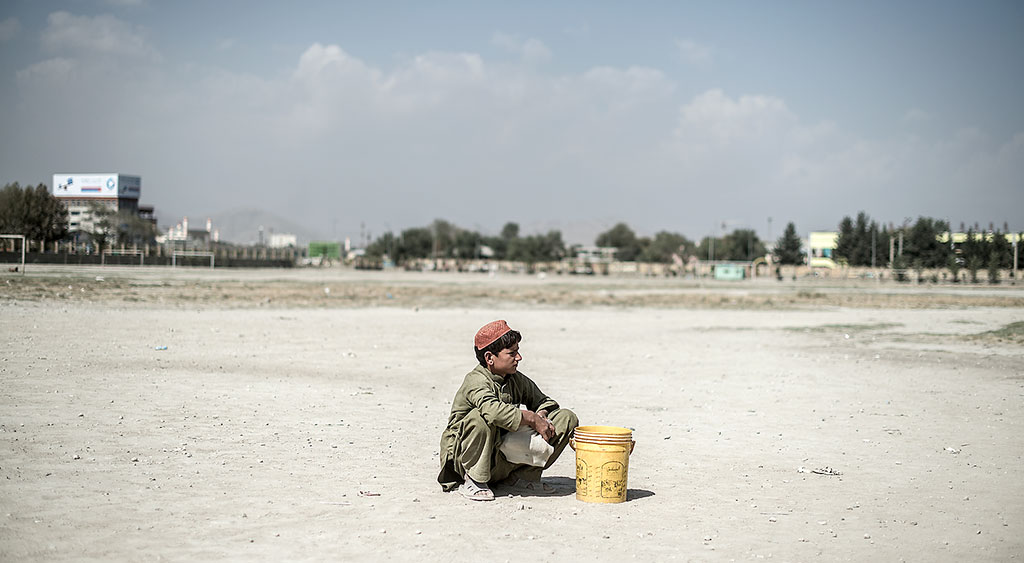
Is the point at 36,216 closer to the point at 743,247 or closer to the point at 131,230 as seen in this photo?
the point at 131,230

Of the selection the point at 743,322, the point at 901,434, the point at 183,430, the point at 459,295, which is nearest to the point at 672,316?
the point at 743,322

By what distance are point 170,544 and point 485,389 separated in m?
2.26

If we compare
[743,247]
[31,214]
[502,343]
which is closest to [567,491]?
[502,343]

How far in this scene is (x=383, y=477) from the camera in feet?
23.9

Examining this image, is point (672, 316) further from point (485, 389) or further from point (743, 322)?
point (485, 389)

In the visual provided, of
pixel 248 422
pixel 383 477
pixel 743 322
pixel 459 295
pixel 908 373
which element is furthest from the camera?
pixel 459 295

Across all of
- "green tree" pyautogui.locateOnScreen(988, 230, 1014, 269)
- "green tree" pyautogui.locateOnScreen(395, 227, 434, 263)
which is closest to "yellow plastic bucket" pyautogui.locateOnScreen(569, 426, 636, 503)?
"green tree" pyautogui.locateOnScreen(988, 230, 1014, 269)

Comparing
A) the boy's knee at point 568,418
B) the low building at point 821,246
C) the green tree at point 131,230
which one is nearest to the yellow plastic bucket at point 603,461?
the boy's knee at point 568,418

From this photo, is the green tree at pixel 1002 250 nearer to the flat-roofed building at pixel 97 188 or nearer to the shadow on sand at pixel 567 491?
the shadow on sand at pixel 567 491

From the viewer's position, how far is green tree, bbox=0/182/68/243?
9038 centimetres

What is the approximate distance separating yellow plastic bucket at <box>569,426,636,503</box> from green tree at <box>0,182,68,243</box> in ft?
311

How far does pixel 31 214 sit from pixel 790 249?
110173 mm

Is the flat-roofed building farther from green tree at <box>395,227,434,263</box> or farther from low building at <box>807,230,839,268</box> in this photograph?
low building at <box>807,230,839,268</box>

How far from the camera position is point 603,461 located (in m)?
6.44
